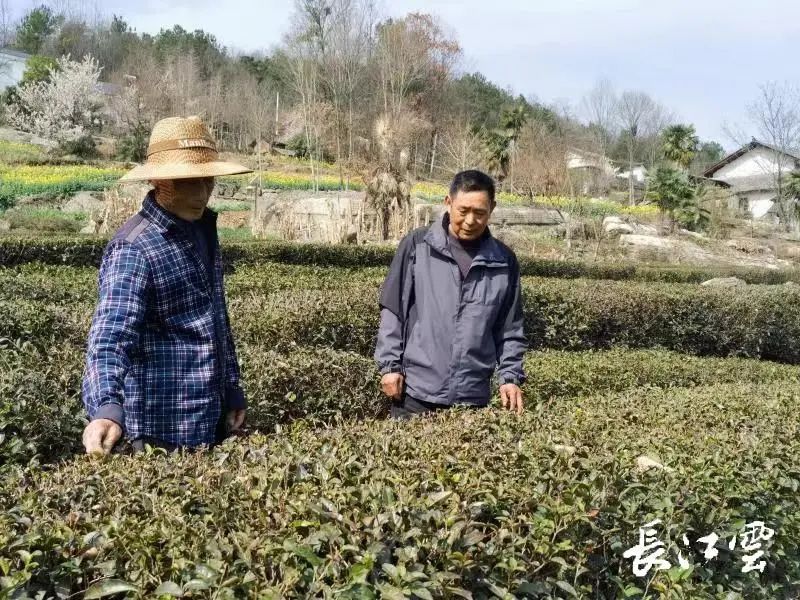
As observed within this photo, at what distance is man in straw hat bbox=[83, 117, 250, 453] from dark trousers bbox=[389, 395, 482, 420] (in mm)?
1062

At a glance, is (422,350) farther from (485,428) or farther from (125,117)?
(125,117)

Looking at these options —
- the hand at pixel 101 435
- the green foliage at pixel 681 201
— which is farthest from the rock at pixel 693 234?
the hand at pixel 101 435

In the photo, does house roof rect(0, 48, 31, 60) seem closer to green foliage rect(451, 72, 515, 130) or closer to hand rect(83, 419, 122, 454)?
green foliage rect(451, 72, 515, 130)

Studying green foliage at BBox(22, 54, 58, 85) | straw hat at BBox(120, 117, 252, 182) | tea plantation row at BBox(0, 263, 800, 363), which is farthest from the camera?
green foliage at BBox(22, 54, 58, 85)

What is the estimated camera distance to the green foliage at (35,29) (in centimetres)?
5816

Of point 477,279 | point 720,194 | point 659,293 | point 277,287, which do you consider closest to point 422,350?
point 477,279

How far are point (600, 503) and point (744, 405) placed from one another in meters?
2.64

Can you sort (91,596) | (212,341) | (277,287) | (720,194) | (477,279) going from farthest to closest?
(720,194) → (277,287) → (477,279) → (212,341) → (91,596)

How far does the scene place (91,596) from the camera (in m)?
1.45

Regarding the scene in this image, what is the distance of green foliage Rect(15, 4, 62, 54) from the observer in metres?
58.2

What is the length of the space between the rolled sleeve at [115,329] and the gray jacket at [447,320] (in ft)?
4.23

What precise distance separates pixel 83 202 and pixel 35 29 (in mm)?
44019

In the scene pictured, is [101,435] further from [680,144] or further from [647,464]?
[680,144]

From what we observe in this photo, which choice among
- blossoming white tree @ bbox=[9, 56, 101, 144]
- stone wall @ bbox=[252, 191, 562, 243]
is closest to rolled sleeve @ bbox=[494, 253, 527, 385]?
stone wall @ bbox=[252, 191, 562, 243]
